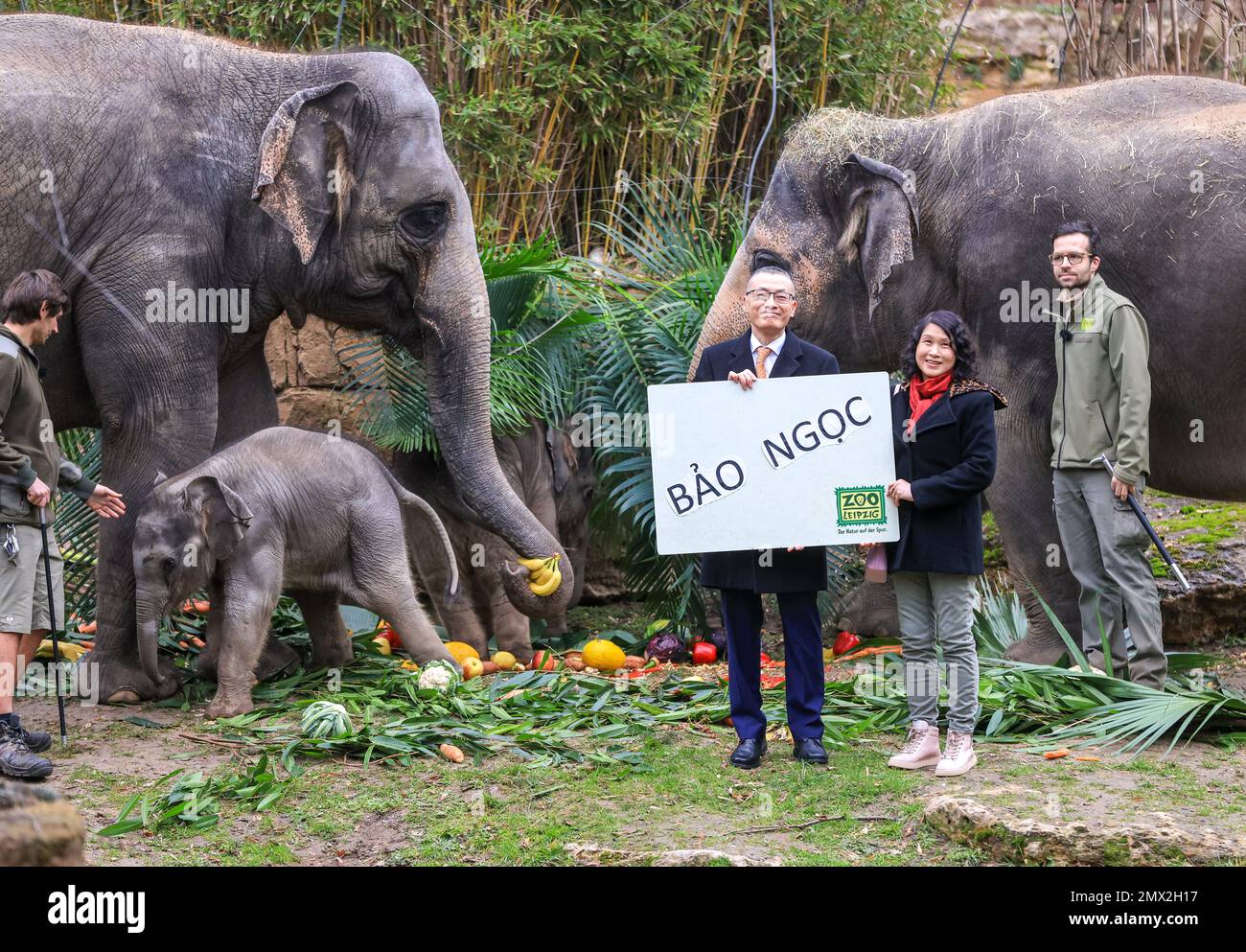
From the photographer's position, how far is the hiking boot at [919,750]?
18.5 feet

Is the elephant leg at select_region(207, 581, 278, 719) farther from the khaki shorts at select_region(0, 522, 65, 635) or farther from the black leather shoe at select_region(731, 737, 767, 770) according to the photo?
the black leather shoe at select_region(731, 737, 767, 770)

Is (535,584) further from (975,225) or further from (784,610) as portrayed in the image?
(975,225)

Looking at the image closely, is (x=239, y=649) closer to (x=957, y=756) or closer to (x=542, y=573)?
(x=542, y=573)

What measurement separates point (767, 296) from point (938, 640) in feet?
4.63

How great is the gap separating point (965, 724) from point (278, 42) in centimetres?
673

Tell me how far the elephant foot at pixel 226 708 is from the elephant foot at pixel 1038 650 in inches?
133

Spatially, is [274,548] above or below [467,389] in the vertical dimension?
below

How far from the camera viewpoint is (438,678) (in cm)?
678

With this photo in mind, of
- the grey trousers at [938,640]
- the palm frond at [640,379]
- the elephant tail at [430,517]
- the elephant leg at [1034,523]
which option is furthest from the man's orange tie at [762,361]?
the palm frond at [640,379]

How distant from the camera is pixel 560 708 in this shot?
6.53 m

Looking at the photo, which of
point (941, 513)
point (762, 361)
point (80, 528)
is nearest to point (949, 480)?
point (941, 513)

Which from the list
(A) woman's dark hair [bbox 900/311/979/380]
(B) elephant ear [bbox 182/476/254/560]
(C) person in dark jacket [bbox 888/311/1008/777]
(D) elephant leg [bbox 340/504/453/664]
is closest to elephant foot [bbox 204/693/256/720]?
(B) elephant ear [bbox 182/476/254/560]

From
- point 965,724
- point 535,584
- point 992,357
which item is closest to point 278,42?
point 535,584

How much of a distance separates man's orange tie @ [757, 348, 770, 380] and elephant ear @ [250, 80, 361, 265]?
2.21m
